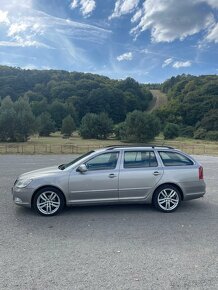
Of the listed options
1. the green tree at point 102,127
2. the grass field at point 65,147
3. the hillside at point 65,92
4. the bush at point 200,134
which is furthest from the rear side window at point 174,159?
the hillside at point 65,92

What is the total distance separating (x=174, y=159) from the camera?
7.31 meters

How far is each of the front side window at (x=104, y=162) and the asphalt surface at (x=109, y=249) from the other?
1.04 metres

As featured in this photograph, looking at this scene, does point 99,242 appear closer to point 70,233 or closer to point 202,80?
point 70,233

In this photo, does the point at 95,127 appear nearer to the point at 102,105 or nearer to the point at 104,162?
the point at 102,105

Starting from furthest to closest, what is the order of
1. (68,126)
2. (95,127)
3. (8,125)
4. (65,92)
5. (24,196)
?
(65,92)
(68,126)
(95,127)
(8,125)
(24,196)

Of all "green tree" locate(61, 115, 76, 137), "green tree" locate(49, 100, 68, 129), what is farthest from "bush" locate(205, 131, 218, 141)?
"green tree" locate(49, 100, 68, 129)

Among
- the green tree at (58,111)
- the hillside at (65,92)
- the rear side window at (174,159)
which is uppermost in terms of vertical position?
the hillside at (65,92)

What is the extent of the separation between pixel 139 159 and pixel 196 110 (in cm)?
9440

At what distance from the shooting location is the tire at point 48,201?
6660mm

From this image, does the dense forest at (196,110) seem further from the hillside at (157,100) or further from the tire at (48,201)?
the tire at (48,201)

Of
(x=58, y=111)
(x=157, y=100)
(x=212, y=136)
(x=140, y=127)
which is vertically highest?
(x=157, y=100)

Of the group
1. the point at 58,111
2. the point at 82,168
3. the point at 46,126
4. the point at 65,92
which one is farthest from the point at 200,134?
the point at 82,168

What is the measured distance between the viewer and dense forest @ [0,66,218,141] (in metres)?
79.6

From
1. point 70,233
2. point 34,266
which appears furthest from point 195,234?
point 34,266
